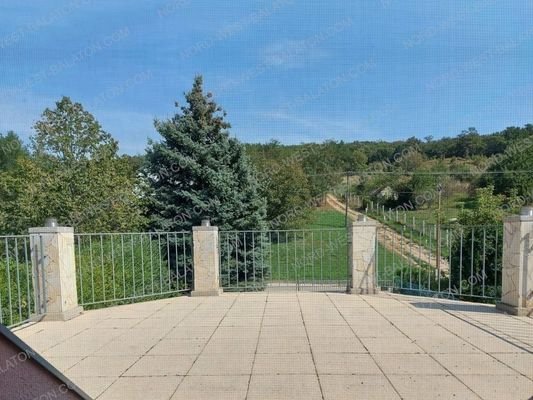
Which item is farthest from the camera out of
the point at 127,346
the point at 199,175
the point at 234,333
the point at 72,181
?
the point at 199,175

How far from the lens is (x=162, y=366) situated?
9.46ft

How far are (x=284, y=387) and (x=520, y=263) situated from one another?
10.9 feet

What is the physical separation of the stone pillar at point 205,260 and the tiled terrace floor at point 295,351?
740mm

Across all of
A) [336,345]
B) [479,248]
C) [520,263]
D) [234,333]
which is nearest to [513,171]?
[479,248]

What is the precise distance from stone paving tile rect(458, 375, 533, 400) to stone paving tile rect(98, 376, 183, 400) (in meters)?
2.00

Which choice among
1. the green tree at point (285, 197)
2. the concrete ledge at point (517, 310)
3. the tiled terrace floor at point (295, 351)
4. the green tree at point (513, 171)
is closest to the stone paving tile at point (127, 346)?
the tiled terrace floor at point (295, 351)

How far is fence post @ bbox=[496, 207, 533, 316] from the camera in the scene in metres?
4.18

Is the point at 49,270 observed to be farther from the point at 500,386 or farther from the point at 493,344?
the point at 493,344

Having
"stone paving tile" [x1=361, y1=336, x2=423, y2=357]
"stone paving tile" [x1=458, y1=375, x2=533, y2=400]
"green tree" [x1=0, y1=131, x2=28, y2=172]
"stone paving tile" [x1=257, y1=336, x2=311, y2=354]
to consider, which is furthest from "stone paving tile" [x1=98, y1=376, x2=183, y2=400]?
"green tree" [x1=0, y1=131, x2=28, y2=172]

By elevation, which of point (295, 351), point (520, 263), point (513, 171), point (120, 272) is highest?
point (513, 171)

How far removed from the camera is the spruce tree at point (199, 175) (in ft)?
38.7

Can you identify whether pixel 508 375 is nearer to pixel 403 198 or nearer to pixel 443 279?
pixel 443 279

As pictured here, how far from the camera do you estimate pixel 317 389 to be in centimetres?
245

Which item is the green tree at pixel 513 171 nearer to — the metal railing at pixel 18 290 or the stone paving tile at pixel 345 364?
the stone paving tile at pixel 345 364
